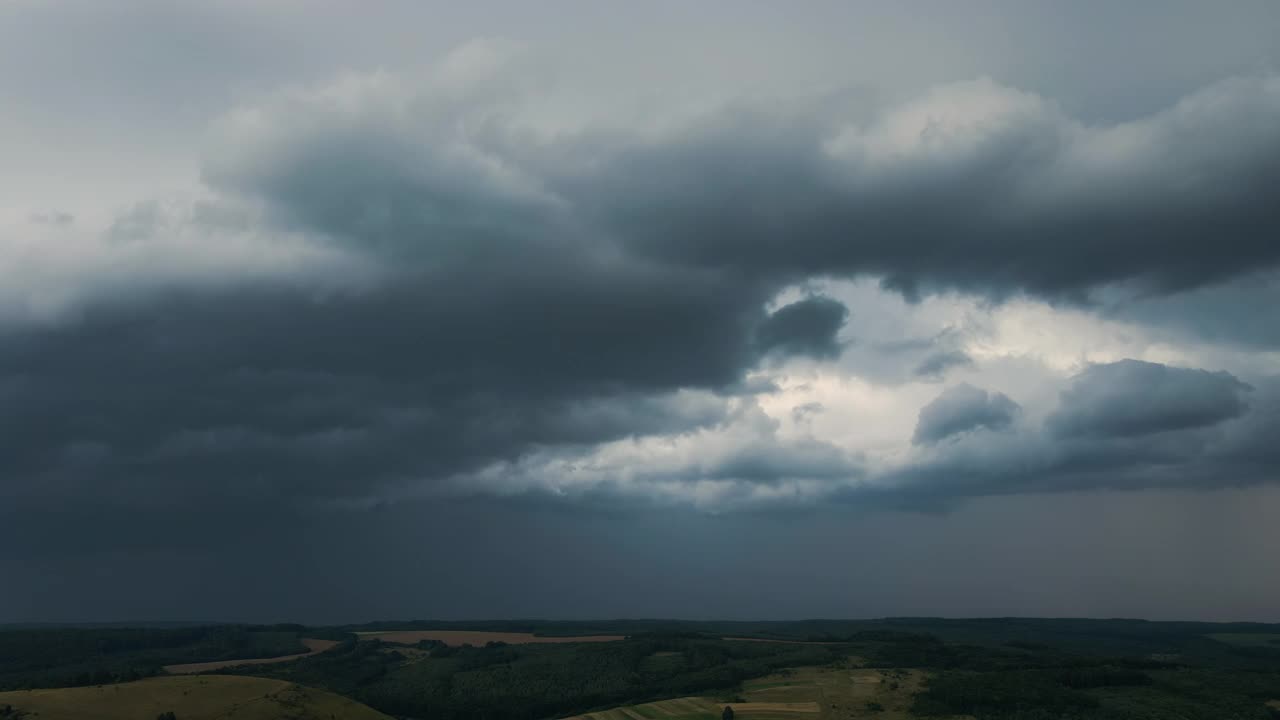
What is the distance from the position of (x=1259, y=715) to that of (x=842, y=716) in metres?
86.4

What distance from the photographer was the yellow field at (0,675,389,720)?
170 m

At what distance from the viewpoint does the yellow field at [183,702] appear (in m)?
170

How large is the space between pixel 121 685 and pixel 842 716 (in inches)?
6528

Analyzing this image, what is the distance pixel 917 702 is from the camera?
199750 millimetres

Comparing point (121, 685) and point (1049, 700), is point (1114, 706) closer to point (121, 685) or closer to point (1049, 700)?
point (1049, 700)

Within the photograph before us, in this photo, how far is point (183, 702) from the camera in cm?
18462

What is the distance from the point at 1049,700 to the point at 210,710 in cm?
19458

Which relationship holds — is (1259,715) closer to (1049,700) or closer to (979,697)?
(1049,700)

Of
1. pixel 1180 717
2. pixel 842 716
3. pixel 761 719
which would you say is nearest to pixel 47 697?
pixel 761 719

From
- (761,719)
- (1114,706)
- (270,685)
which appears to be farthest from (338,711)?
(1114,706)

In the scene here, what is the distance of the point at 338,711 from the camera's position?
19512cm

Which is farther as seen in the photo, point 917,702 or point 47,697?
point 917,702

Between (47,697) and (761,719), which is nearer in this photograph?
(47,697)

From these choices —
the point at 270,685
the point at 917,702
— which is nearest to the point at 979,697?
the point at 917,702
